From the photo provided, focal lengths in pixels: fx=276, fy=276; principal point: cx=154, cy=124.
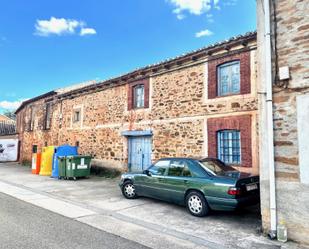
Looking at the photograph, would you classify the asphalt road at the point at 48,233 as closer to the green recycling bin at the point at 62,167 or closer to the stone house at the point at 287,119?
the stone house at the point at 287,119

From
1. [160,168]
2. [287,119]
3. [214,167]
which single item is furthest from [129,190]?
[287,119]

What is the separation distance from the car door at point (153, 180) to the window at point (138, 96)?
5907 mm

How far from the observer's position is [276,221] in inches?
208

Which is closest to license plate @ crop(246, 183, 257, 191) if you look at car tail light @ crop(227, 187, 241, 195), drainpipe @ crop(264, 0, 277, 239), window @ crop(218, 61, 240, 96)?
car tail light @ crop(227, 187, 241, 195)

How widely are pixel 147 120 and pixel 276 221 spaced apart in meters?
8.57

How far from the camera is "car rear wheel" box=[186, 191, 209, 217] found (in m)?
6.68

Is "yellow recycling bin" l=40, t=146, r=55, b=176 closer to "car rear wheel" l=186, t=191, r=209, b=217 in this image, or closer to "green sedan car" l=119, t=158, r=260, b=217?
"green sedan car" l=119, t=158, r=260, b=217

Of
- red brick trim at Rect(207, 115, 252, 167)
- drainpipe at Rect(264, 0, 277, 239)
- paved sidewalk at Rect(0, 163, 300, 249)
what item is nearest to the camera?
paved sidewalk at Rect(0, 163, 300, 249)

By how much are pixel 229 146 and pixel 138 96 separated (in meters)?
5.80

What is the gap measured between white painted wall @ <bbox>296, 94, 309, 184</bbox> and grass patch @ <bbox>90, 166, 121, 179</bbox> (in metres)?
10.5

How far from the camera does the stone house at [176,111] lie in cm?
960

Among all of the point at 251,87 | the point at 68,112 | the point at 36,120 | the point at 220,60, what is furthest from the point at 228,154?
the point at 36,120

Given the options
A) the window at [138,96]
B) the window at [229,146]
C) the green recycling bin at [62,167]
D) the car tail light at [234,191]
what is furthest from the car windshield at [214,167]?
the green recycling bin at [62,167]

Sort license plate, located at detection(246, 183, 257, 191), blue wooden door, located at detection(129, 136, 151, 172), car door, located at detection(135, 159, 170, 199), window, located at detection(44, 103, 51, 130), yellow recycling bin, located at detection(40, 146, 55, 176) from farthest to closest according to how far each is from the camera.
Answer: window, located at detection(44, 103, 51, 130) → yellow recycling bin, located at detection(40, 146, 55, 176) → blue wooden door, located at detection(129, 136, 151, 172) → car door, located at detection(135, 159, 170, 199) → license plate, located at detection(246, 183, 257, 191)
